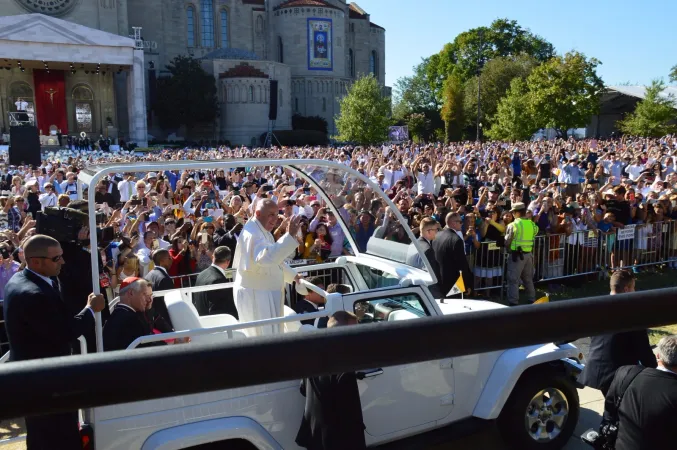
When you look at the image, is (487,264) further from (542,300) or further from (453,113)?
(453,113)

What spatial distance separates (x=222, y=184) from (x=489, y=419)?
40.6 feet

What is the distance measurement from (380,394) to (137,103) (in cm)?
5249

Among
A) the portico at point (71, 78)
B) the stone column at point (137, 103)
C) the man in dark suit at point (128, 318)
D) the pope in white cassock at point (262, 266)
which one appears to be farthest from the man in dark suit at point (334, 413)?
the stone column at point (137, 103)

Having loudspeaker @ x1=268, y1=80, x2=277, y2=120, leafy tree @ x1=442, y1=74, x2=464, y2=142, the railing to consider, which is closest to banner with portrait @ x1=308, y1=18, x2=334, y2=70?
loudspeaker @ x1=268, y1=80, x2=277, y2=120

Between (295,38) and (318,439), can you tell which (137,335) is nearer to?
(318,439)

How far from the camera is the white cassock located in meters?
5.11

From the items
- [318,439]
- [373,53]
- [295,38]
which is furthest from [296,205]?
[373,53]

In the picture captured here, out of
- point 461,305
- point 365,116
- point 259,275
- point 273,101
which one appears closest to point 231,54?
point 273,101

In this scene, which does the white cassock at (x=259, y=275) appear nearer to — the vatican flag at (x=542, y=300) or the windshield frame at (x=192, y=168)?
the windshield frame at (x=192, y=168)

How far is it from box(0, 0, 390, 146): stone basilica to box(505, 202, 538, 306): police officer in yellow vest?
1869 inches

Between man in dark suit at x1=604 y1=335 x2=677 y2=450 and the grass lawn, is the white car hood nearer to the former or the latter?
man in dark suit at x1=604 y1=335 x2=677 y2=450

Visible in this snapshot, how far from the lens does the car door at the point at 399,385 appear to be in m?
4.52

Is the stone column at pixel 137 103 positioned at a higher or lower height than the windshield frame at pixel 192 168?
higher

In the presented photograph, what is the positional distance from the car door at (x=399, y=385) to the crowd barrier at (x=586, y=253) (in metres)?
5.83
